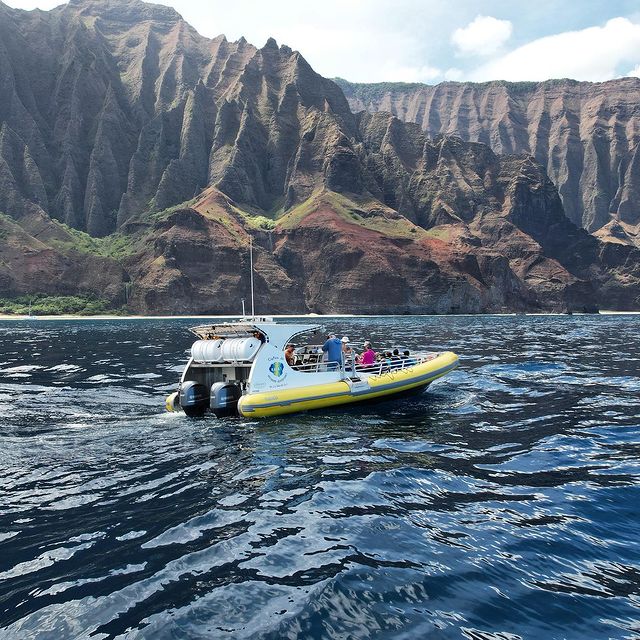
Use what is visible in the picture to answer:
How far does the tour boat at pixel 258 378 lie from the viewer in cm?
1866

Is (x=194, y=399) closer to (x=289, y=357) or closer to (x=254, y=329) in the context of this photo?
(x=254, y=329)

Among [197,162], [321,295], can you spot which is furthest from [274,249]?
[197,162]

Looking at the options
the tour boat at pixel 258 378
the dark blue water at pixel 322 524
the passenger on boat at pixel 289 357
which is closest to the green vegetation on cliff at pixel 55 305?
the dark blue water at pixel 322 524

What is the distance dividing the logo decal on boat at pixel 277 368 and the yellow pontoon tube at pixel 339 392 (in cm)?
57

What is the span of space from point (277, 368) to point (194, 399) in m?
2.94

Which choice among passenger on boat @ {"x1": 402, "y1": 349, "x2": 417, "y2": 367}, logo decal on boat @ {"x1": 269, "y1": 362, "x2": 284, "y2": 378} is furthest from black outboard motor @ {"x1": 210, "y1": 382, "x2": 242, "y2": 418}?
passenger on boat @ {"x1": 402, "y1": 349, "x2": 417, "y2": 367}

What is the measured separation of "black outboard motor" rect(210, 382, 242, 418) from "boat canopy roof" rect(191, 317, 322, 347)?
6.42 feet

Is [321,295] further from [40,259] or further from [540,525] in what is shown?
[540,525]

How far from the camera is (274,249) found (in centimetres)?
16288

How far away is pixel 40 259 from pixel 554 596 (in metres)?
147

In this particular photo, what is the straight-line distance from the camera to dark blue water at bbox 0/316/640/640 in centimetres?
727

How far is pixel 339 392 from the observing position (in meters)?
20.3

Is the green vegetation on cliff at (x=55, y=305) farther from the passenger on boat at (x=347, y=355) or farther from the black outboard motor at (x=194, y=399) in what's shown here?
the black outboard motor at (x=194, y=399)

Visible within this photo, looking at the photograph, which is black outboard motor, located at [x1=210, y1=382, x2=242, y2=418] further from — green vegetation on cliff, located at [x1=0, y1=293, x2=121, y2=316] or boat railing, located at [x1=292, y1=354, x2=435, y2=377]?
green vegetation on cliff, located at [x1=0, y1=293, x2=121, y2=316]
